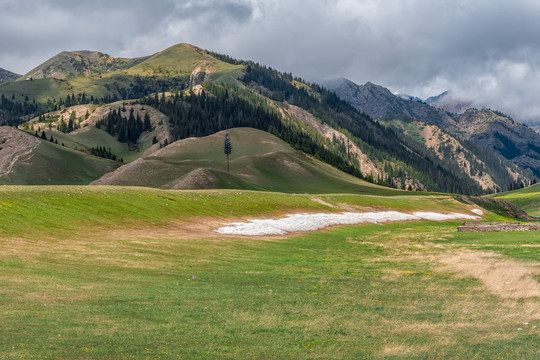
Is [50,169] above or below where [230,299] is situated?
above

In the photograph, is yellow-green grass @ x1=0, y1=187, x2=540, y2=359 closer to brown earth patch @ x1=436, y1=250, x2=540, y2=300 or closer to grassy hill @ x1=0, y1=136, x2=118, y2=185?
brown earth patch @ x1=436, y1=250, x2=540, y2=300

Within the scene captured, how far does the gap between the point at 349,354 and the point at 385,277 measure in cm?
1576

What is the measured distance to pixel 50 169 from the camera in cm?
17938

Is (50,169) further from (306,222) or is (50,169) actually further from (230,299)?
(230,299)

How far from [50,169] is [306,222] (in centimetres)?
14788

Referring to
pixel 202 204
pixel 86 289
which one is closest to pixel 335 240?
pixel 202 204

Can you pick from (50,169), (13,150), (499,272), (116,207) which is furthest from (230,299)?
(13,150)

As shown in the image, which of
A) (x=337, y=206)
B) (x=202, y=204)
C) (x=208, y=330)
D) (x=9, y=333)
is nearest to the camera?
(x=9, y=333)

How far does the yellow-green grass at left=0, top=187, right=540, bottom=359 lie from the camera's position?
1499cm

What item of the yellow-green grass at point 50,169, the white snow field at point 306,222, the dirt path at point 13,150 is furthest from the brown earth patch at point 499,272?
the dirt path at point 13,150

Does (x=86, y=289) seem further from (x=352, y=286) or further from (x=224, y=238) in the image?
(x=224, y=238)

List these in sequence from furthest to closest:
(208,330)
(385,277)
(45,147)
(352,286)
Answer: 1. (45,147)
2. (385,277)
3. (352,286)
4. (208,330)

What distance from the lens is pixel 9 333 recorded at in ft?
47.9

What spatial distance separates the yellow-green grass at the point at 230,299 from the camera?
14992 millimetres
